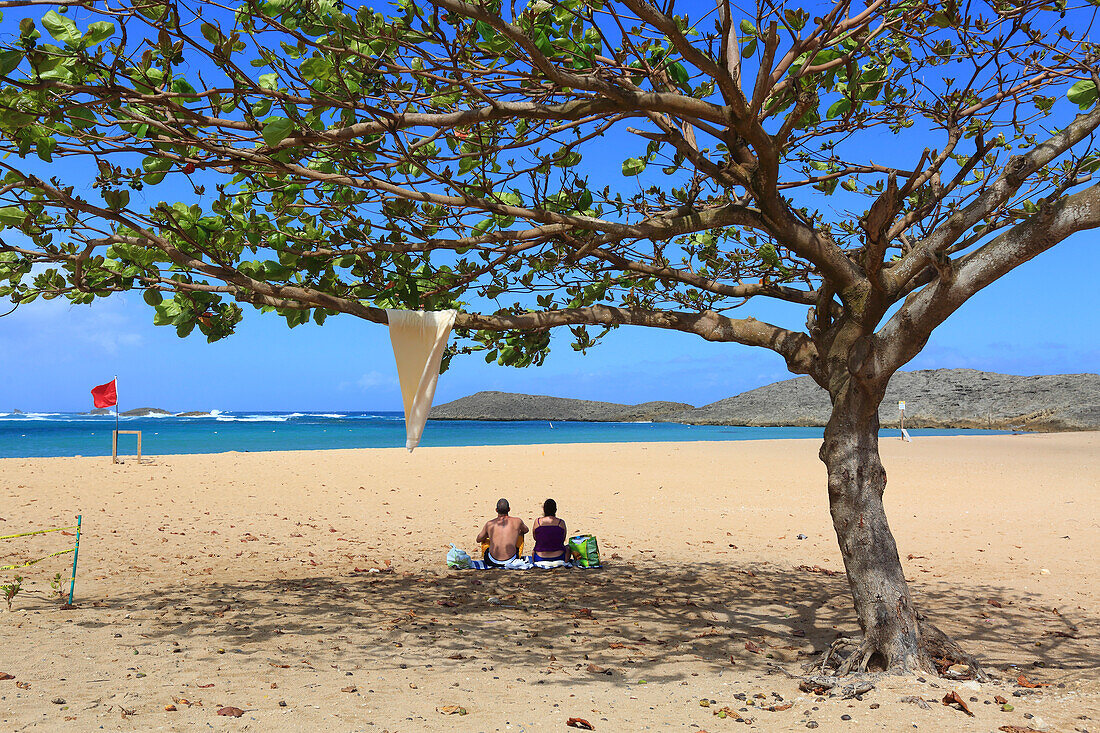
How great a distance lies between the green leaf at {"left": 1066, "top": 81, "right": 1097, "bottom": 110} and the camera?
5.13m

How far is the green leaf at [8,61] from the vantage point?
3.51 metres

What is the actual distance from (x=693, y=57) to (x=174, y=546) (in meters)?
9.74

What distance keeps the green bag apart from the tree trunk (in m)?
4.34

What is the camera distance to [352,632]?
258 inches

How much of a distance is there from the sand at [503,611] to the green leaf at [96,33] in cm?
369

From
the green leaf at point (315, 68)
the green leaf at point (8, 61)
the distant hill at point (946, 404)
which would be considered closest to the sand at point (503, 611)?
the green leaf at point (8, 61)

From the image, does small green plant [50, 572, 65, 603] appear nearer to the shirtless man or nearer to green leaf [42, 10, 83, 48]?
the shirtless man

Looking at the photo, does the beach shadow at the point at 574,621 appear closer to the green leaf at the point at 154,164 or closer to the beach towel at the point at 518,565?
the beach towel at the point at 518,565

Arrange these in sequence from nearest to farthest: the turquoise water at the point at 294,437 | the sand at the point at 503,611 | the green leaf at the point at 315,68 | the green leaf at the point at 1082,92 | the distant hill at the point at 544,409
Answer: the green leaf at the point at 315,68, the sand at the point at 503,611, the green leaf at the point at 1082,92, the turquoise water at the point at 294,437, the distant hill at the point at 544,409

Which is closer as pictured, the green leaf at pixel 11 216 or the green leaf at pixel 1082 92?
the green leaf at pixel 11 216

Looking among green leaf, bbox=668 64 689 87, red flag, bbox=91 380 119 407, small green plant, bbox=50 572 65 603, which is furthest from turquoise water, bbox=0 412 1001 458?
green leaf, bbox=668 64 689 87

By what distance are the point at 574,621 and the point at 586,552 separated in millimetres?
2476

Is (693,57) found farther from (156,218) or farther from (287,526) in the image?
(287,526)

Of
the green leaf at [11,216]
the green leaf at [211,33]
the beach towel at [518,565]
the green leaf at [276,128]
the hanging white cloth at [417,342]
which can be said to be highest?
the green leaf at [211,33]
